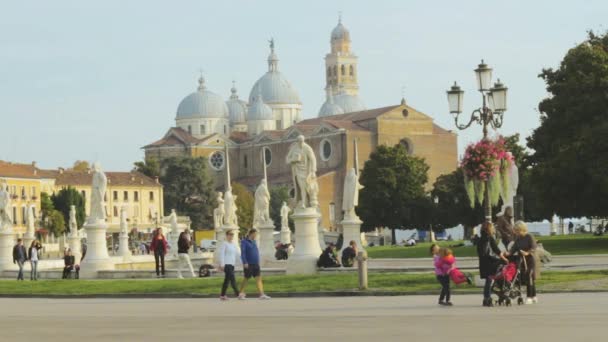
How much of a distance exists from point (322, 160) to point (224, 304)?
12843cm

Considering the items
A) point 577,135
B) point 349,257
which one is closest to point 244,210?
point 577,135

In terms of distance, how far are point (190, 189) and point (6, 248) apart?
106505mm

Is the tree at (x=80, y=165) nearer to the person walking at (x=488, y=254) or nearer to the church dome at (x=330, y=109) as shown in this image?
the church dome at (x=330, y=109)

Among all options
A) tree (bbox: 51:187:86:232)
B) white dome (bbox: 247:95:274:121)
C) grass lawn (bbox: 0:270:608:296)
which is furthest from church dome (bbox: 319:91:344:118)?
grass lawn (bbox: 0:270:608:296)

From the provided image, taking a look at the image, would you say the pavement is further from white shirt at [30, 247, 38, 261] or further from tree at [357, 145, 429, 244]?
tree at [357, 145, 429, 244]

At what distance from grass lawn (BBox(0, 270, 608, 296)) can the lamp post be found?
2765mm

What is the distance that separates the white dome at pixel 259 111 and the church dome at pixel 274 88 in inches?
149

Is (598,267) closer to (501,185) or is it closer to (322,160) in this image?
(501,185)

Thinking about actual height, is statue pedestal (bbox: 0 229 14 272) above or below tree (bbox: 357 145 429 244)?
below

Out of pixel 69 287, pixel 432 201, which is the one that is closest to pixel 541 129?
pixel 69 287

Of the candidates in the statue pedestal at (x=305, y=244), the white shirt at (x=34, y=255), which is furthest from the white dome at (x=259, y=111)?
the statue pedestal at (x=305, y=244)

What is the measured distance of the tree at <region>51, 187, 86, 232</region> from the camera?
5012 inches

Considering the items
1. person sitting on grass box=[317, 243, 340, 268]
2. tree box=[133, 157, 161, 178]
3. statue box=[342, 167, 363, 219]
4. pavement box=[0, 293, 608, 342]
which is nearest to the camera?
pavement box=[0, 293, 608, 342]

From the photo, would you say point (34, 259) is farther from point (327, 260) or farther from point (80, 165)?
point (80, 165)
